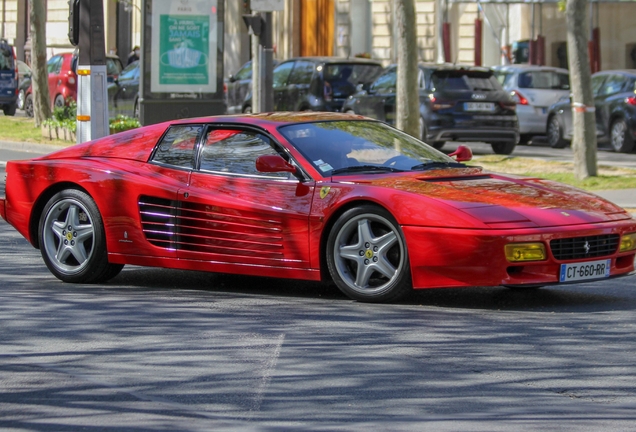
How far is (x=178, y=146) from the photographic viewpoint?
30.5 ft

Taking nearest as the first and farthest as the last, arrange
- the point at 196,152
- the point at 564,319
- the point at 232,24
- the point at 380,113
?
1. the point at 564,319
2. the point at 196,152
3. the point at 380,113
4. the point at 232,24

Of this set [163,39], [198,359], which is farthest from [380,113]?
[198,359]

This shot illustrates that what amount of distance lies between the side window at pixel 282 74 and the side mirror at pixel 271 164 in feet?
59.4

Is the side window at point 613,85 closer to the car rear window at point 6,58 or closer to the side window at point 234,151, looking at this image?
the side window at point 234,151

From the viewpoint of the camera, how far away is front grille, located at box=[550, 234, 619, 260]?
7980mm

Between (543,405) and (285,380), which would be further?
(285,380)

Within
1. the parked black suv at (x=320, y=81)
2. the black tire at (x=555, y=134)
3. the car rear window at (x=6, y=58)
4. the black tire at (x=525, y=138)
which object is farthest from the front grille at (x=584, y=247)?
the car rear window at (x=6, y=58)

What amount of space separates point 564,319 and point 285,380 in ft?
7.57

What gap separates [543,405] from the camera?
18.7ft

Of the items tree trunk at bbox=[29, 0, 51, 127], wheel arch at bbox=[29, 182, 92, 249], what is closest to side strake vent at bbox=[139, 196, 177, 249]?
wheel arch at bbox=[29, 182, 92, 249]

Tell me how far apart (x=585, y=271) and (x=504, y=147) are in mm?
15272

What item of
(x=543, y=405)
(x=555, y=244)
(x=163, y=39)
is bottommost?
(x=543, y=405)

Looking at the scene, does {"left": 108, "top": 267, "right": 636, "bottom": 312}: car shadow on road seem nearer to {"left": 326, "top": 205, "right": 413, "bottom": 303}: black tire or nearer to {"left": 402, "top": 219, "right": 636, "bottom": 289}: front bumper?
{"left": 326, "top": 205, "right": 413, "bottom": 303}: black tire

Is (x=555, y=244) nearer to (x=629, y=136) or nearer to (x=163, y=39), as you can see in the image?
(x=163, y=39)
